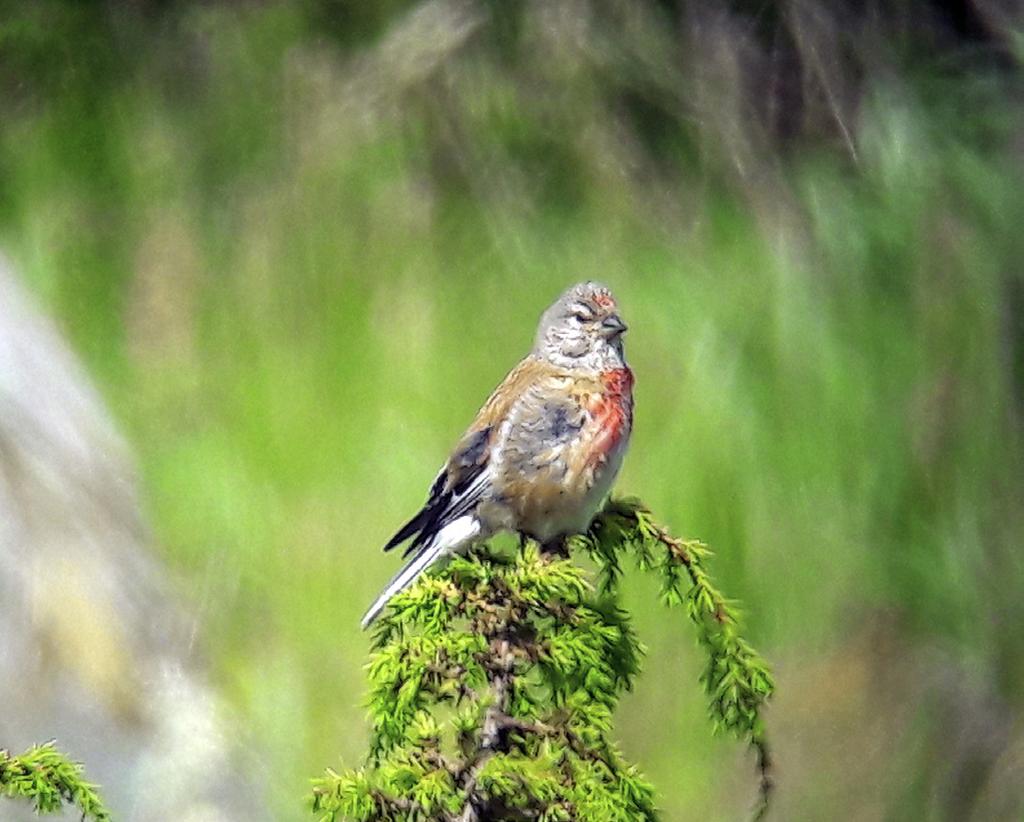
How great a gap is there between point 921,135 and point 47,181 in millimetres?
1255

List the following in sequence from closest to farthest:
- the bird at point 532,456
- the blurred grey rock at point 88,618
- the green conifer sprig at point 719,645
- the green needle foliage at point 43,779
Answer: the green needle foliage at point 43,779, the green conifer sprig at point 719,645, the bird at point 532,456, the blurred grey rock at point 88,618

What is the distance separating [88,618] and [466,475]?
2.21 feet

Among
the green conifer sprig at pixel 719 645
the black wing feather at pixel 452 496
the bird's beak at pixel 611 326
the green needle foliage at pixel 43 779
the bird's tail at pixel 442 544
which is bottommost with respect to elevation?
the green needle foliage at pixel 43 779

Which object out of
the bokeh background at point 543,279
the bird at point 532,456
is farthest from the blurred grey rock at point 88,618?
the bird at point 532,456

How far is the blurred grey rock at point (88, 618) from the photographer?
197 cm

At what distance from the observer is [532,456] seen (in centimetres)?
162

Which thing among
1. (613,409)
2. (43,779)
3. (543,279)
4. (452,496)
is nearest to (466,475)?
(452,496)

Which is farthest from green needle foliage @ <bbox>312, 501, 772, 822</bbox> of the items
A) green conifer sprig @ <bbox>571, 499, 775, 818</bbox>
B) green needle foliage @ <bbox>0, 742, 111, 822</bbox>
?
green needle foliage @ <bbox>0, 742, 111, 822</bbox>

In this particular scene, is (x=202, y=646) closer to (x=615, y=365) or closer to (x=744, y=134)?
(x=615, y=365)

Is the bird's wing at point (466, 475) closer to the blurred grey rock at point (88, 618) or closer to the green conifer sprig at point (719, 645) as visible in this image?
the green conifer sprig at point (719, 645)

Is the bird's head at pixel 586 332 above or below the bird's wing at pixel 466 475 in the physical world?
above

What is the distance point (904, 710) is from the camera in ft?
6.93

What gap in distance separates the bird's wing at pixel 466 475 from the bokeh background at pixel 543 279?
1.04 feet

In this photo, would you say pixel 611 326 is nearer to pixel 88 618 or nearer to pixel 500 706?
pixel 500 706
